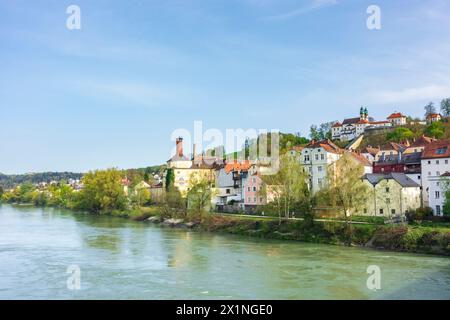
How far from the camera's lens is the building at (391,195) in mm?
38406

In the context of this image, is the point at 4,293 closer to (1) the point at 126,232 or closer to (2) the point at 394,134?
(1) the point at 126,232

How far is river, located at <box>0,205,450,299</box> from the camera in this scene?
62.6ft

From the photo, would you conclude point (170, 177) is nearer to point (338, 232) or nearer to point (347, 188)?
point (338, 232)

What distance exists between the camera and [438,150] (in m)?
39.8

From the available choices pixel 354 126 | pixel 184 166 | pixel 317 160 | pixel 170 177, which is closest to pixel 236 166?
pixel 170 177

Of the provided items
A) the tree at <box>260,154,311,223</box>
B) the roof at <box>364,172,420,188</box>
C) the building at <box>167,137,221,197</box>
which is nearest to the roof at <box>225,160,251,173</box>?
the building at <box>167,137,221,197</box>

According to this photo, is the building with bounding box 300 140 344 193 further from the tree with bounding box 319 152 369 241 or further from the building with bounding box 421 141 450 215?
the tree with bounding box 319 152 369 241

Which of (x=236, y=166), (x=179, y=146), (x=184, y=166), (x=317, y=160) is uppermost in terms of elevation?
(x=179, y=146)

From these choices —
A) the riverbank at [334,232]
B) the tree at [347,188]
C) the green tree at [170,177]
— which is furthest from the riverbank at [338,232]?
the green tree at [170,177]

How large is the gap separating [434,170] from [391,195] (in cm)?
463

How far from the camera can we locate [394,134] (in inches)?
3273

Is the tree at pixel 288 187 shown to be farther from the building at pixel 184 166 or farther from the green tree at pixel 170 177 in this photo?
the green tree at pixel 170 177
